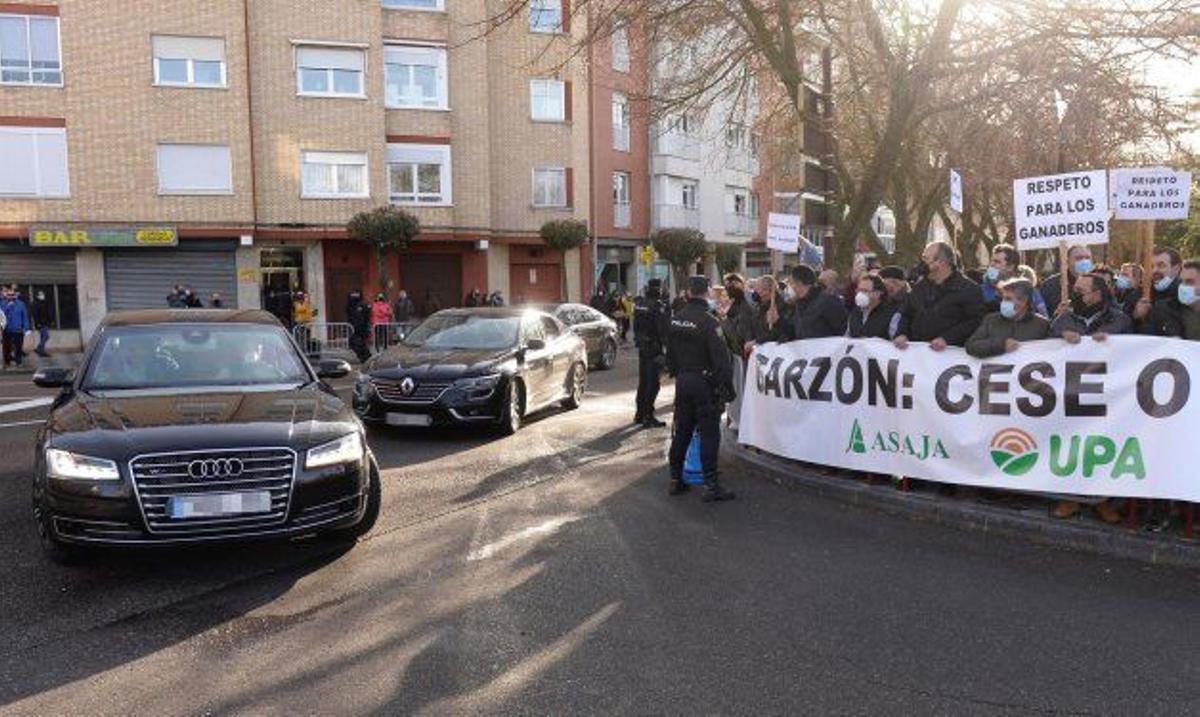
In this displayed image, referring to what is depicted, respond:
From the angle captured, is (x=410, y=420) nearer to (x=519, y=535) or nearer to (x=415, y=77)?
(x=519, y=535)

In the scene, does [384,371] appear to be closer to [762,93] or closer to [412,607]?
[412,607]

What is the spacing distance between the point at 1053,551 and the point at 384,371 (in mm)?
7289

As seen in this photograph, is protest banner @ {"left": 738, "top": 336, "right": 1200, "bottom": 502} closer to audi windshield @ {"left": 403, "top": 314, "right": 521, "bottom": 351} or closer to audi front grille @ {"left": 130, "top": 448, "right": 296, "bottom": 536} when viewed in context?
audi windshield @ {"left": 403, "top": 314, "right": 521, "bottom": 351}

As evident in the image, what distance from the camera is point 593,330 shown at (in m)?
19.8

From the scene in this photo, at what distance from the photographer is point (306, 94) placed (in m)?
30.2

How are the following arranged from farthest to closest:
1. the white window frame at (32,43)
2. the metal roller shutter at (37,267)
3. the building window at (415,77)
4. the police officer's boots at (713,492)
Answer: the building window at (415,77) → the metal roller shutter at (37,267) → the white window frame at (32,43) → the police officer's boots at (713,492)

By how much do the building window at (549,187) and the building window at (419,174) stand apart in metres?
3.86

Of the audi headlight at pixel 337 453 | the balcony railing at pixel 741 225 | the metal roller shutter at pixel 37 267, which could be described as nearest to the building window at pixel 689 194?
the balcony railing at pixel 741 225

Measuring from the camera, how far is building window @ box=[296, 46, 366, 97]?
30.3m

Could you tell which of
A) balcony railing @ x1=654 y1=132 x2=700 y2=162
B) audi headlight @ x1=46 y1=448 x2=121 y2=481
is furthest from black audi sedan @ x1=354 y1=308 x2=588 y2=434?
balcony railing @ x1=654 y1=132 x2=700 y2=162

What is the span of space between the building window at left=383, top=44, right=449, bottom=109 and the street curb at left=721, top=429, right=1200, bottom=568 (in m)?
26.7

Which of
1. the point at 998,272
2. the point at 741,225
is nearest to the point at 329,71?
the point at 741,225

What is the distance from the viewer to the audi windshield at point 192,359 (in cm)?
677

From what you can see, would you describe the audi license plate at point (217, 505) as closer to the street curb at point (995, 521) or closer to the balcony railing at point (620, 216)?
the street curb at point (995, 521)
